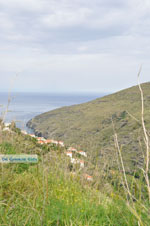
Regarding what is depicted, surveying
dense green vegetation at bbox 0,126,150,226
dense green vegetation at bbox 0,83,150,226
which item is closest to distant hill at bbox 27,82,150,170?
dense green vegetation at bbox 0,83,150,226

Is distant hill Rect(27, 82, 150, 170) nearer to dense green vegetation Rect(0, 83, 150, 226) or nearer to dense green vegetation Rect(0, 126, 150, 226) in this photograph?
dense green vegetation Rect(0, 83, 150, 226)

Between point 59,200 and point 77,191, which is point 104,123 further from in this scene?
point 59,200

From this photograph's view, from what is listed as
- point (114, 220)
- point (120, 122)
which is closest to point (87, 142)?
point (114, 220)

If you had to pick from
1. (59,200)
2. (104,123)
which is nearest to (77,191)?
(59,200)

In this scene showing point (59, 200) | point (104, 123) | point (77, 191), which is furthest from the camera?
point (104, 123)

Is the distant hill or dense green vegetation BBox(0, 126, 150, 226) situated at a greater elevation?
the distant hill

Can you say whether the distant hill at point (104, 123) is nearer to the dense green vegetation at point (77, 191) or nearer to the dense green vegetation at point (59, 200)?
the dense green vegetation at point (77, 191)

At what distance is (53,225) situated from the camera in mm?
2111

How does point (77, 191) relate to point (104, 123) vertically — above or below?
below

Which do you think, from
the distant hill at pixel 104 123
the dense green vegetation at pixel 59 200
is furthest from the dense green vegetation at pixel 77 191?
the distant hill at pixel 104 123

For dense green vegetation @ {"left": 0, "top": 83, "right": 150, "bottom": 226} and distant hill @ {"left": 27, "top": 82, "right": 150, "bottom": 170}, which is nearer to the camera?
dense green vegetation @ {"left": 0, "top": 83, "right": 150, "bottom": 226}

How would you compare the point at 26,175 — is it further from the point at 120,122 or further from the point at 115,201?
the point at 120,122

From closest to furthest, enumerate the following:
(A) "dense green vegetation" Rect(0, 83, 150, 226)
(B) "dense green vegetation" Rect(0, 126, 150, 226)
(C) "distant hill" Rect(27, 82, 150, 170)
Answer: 1. (A) "dense green vegetation" Rect(0, 83, 150, 226)
2. (B) "dense green vegetation" Rect(0, 126, 150, 226)
3. (C) "distant hill" Rect(27, 82, 150, 170)

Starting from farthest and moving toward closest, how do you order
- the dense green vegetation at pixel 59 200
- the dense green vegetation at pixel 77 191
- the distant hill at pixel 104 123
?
the distant hill at pixel 104 123 < the dense green vegetation at pixel 59 200 < the dense green vegetation at pixel 77 191
